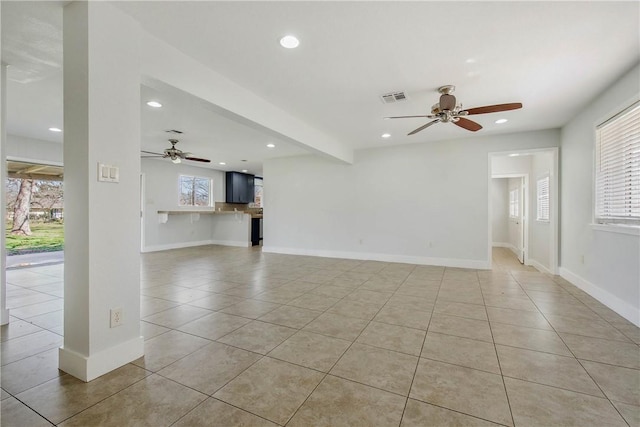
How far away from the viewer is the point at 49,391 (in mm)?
1647

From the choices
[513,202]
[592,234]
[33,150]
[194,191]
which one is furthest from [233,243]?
[513,202]

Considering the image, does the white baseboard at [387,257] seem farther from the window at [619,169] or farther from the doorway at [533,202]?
the window at [619,169]

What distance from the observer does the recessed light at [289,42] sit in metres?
2.22

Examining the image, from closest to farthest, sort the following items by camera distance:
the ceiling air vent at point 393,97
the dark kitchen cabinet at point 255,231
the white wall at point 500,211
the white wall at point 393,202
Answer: the ceiling air vent at point 393,97
the white wall at point 393,202
the dark kitchen cabinet at point 255,231
the white wall at point 500,211

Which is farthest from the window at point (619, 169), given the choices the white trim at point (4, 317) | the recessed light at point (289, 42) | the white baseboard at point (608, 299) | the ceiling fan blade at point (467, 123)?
the white trim at point (4, 317)

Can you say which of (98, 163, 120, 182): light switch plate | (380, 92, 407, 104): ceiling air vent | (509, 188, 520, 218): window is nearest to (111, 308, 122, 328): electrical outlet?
(98, 163, 120, 182): light switch plate

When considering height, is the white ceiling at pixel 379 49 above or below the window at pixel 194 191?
above

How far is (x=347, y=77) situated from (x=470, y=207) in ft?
12.2

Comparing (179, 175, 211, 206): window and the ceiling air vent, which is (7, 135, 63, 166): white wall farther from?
the ceiling air vent

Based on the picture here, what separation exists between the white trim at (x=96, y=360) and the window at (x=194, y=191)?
23.0ft

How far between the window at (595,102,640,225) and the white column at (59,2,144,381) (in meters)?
4.54

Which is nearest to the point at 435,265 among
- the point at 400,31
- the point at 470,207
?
the point at 470,207

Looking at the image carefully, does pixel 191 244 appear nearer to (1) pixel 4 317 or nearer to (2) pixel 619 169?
(1) pixel 4 317

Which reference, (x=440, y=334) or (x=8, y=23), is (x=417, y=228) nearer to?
(x=440, y=334)
